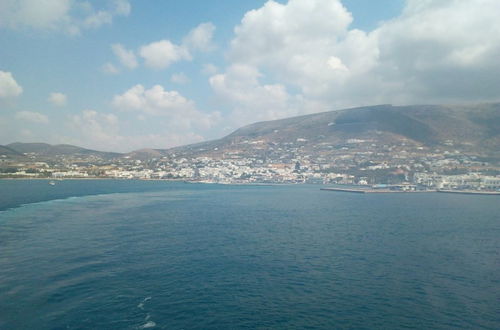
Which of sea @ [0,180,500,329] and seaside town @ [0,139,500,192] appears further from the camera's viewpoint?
seaside town @ [0,139,500,192]

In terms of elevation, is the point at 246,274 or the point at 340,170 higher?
the point at 340,170

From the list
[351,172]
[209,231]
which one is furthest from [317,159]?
[209,231]

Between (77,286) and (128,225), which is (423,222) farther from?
(77,286)

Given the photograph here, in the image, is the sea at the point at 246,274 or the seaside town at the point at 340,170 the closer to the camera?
the sea at the point at 246,274

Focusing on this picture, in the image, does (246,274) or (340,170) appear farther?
(340,170)
